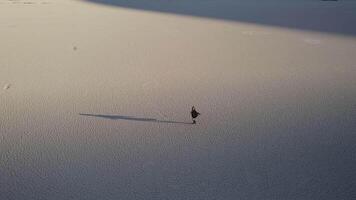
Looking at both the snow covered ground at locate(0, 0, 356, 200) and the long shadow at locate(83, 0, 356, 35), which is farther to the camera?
the long shadow at locate(83, 0, 356, 35)

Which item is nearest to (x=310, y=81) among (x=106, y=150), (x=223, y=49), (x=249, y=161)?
(x=223, y=49)

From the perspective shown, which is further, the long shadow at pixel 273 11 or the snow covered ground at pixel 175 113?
the long shadow at pixel 273 11

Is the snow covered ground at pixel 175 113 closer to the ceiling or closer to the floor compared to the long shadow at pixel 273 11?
closer to the floor

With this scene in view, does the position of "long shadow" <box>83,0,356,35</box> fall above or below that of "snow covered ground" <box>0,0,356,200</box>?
above

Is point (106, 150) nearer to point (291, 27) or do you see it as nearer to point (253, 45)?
point (253, 45)
